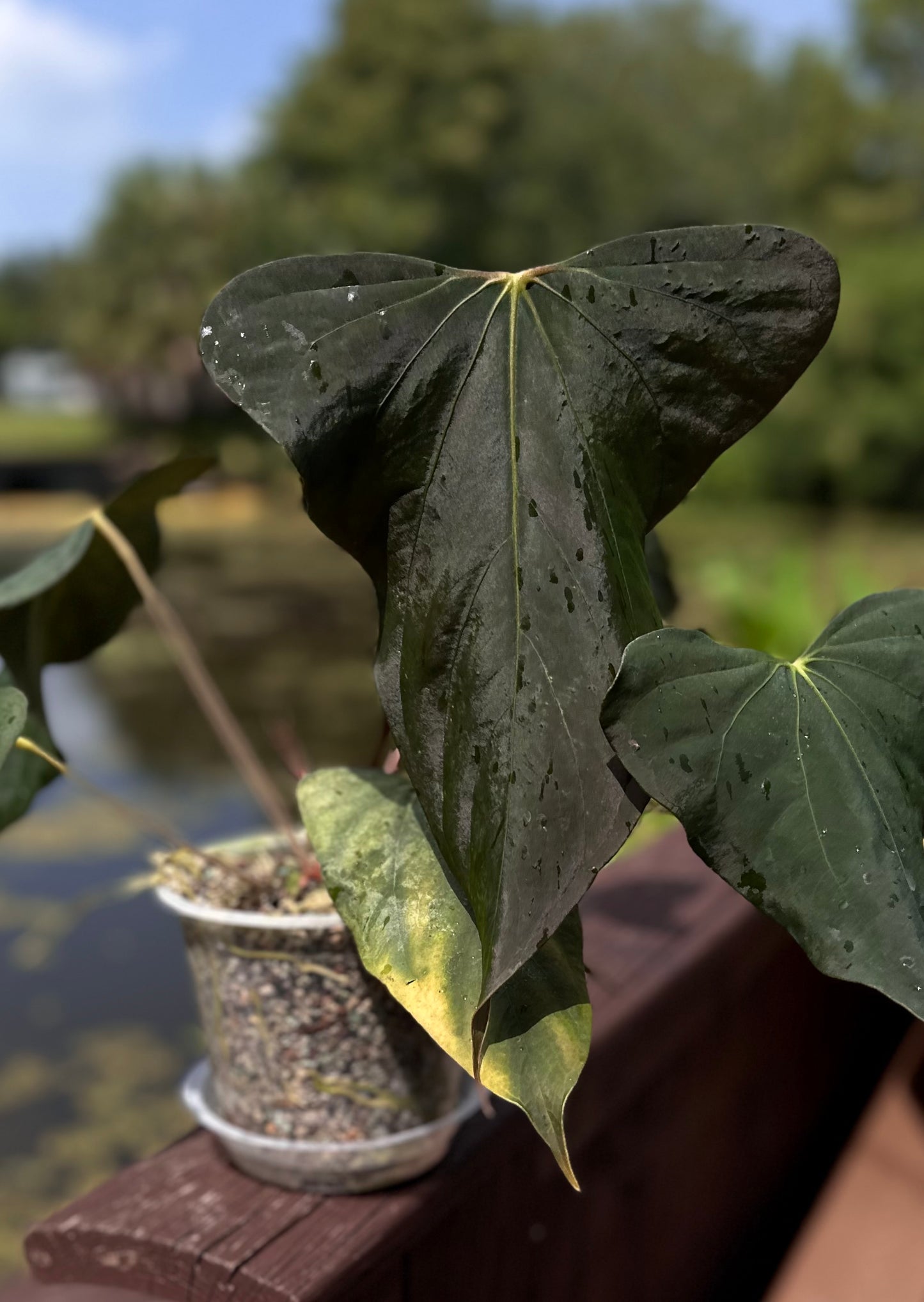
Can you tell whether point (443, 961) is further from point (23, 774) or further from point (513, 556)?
point (23, 774)

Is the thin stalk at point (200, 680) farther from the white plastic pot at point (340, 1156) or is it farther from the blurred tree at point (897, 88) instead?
the blurred tree at point (897, 88)

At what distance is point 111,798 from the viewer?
62cm

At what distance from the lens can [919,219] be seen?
47.9 ft

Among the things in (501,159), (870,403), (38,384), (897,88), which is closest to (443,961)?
(870,403)

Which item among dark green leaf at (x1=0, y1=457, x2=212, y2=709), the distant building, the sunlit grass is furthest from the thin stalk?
the distant building

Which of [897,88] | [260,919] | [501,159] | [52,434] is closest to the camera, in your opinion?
[260,919]

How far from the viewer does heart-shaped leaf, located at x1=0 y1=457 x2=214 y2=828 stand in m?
0.63

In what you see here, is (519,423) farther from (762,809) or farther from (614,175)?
(614,175)

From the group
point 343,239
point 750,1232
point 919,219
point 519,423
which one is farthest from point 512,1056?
point 343,239

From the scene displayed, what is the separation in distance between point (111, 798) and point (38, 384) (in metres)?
49.6

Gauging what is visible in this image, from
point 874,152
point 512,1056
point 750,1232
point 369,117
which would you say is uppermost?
point 369,117

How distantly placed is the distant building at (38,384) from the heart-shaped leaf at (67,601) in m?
43.0

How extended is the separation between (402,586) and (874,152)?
16.7 m

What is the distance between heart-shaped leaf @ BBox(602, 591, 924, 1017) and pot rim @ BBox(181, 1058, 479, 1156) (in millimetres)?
270
